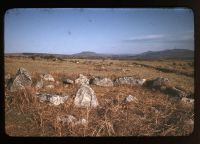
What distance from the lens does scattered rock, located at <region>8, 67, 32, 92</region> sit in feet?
8.42

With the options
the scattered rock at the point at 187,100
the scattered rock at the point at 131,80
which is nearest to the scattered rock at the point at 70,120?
the scattered rock at the point at 131,80

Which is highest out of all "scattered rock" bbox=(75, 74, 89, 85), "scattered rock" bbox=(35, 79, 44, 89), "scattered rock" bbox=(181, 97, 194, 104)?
"scattered rock" bbox=(75, 74, 89, 85)

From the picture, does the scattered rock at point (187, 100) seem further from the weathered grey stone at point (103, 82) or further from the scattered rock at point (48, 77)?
the scattered rock at point (48, 77)

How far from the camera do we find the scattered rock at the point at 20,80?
2.57 meters

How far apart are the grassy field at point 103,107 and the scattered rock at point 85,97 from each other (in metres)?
0.04

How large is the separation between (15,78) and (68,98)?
0.46m

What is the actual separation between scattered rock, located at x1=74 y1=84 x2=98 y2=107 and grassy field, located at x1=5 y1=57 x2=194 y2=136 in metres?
0.04

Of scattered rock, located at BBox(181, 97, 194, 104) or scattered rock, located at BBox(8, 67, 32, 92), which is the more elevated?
scattered rock, located at BBox(8, 67, 32, 92)

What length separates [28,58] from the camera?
258 cm

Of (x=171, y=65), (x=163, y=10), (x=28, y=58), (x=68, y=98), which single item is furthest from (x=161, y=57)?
(x=28, y=58)

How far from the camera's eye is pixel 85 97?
259cm

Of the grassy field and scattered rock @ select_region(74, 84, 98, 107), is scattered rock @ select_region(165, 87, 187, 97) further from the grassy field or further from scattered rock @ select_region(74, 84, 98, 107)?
scattered rock @ select_region(74, 84, 98, 107)

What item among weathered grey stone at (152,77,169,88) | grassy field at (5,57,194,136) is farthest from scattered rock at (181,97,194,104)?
weathered grey stone at (152,77,169,88)
